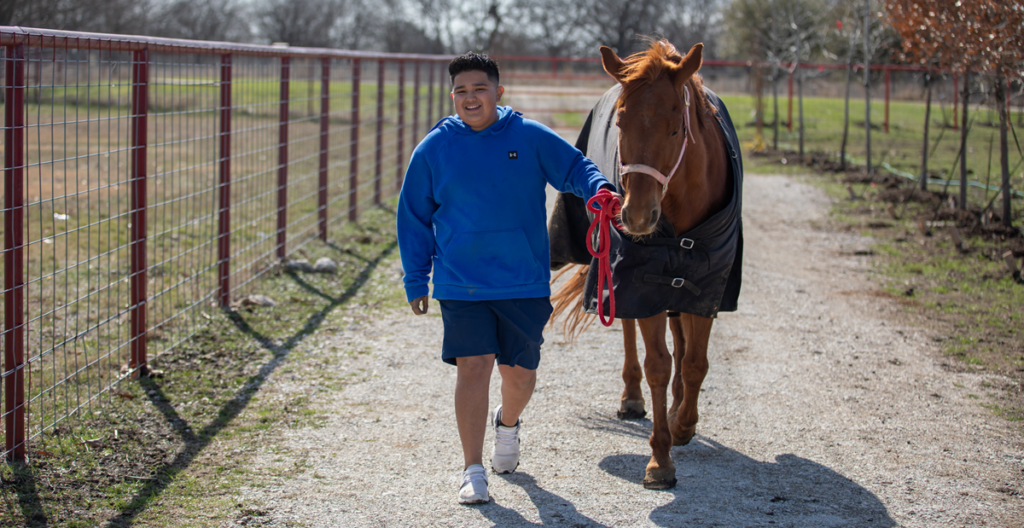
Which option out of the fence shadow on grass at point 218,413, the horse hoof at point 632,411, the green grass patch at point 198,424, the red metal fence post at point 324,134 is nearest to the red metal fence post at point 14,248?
the green grass patch at point 198,424

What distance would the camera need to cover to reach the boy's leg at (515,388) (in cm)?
327

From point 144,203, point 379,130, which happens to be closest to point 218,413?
point 144,203

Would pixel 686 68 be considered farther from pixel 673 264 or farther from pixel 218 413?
pixel 218 413

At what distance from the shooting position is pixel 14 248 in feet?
11.0

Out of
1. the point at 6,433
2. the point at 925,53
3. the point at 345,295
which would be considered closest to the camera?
the point at 6,433

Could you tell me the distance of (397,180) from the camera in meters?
11.2

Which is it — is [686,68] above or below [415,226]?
above

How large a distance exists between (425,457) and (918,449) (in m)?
2.25

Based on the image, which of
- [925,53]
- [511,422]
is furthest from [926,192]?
[511,422]

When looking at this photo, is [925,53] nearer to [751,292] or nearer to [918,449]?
[751,292]

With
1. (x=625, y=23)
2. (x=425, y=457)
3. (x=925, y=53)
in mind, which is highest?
(x=625, y=23)

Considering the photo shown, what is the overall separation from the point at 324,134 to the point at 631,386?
15.5 ft

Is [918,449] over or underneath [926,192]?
underneath

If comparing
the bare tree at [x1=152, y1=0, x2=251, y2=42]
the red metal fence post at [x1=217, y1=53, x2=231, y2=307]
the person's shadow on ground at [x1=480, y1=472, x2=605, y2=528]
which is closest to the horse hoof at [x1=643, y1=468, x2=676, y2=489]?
the person's shadow on ground at [x1=480, y1=472, x2=605, y2=528]
